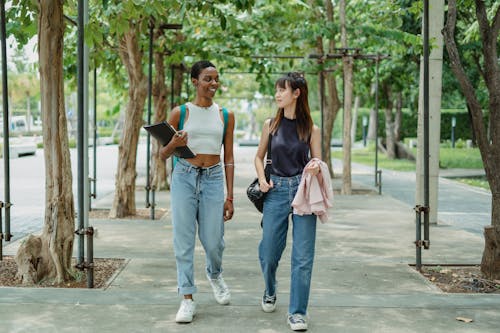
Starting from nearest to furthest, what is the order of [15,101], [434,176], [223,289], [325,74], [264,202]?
[264,202]
[223,289]
[434,176]
[325,74]
[15,101]

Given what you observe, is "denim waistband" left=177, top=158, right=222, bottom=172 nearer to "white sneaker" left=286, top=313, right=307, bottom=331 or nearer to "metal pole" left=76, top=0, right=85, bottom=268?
"white sneaker" left=286, top=313, right=307, bottom=331

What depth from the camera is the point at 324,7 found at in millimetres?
19234

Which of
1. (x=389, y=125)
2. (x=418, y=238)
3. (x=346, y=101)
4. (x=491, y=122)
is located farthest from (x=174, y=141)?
(x=389, y=125)

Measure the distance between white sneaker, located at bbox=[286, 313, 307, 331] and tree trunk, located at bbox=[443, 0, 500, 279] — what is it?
2611mm

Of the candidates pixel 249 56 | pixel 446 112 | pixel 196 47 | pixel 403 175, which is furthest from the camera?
pixel 446 112

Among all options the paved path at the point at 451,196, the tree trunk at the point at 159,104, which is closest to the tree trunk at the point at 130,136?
the tree trunk at the point at 159,104

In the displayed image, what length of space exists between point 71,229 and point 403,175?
18.7m

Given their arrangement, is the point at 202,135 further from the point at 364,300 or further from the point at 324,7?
the point at 324,7

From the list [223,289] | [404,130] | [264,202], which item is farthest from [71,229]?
[404,130]

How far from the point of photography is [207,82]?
17.8 feet

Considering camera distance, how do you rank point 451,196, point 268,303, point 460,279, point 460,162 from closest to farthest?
point 268,303
point 460,279
point 451,196
point 460,162

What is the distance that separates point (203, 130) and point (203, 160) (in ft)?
0.72

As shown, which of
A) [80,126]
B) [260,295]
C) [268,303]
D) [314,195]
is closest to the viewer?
[314,195]

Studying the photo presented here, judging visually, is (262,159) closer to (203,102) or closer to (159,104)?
(203,102)
